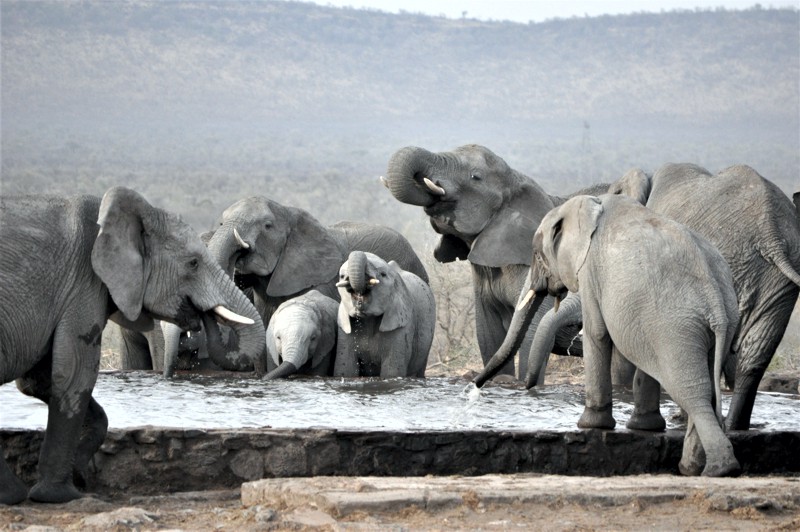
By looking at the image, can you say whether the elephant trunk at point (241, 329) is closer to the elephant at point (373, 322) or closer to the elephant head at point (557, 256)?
the elephant head at point (557, 256)

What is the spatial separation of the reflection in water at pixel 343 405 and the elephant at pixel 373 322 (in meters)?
0.68

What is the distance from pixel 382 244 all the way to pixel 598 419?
587cm

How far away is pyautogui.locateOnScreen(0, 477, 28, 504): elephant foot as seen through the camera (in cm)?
575

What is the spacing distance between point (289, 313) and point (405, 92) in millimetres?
55141

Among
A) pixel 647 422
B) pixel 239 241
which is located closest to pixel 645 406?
pixel 647 422

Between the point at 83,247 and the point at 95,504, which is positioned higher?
the point at 83,247

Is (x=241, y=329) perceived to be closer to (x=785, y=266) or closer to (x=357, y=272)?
(x=785, y=266)

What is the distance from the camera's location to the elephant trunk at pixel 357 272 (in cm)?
956

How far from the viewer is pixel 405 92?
6475cm

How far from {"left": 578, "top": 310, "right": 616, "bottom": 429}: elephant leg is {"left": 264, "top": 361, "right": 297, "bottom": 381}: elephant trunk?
2.86 metres

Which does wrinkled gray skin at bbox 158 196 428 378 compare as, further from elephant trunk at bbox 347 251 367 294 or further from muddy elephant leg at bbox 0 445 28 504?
muddy elephant leg at bbox 0 445 28 504

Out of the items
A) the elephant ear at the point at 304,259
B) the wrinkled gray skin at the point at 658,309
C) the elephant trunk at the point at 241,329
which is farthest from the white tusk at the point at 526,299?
the elephant ear at the point at 304,259

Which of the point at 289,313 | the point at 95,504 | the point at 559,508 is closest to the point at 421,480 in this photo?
the point at 559,508

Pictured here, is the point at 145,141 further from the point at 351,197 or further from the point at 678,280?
the point at 678,280
